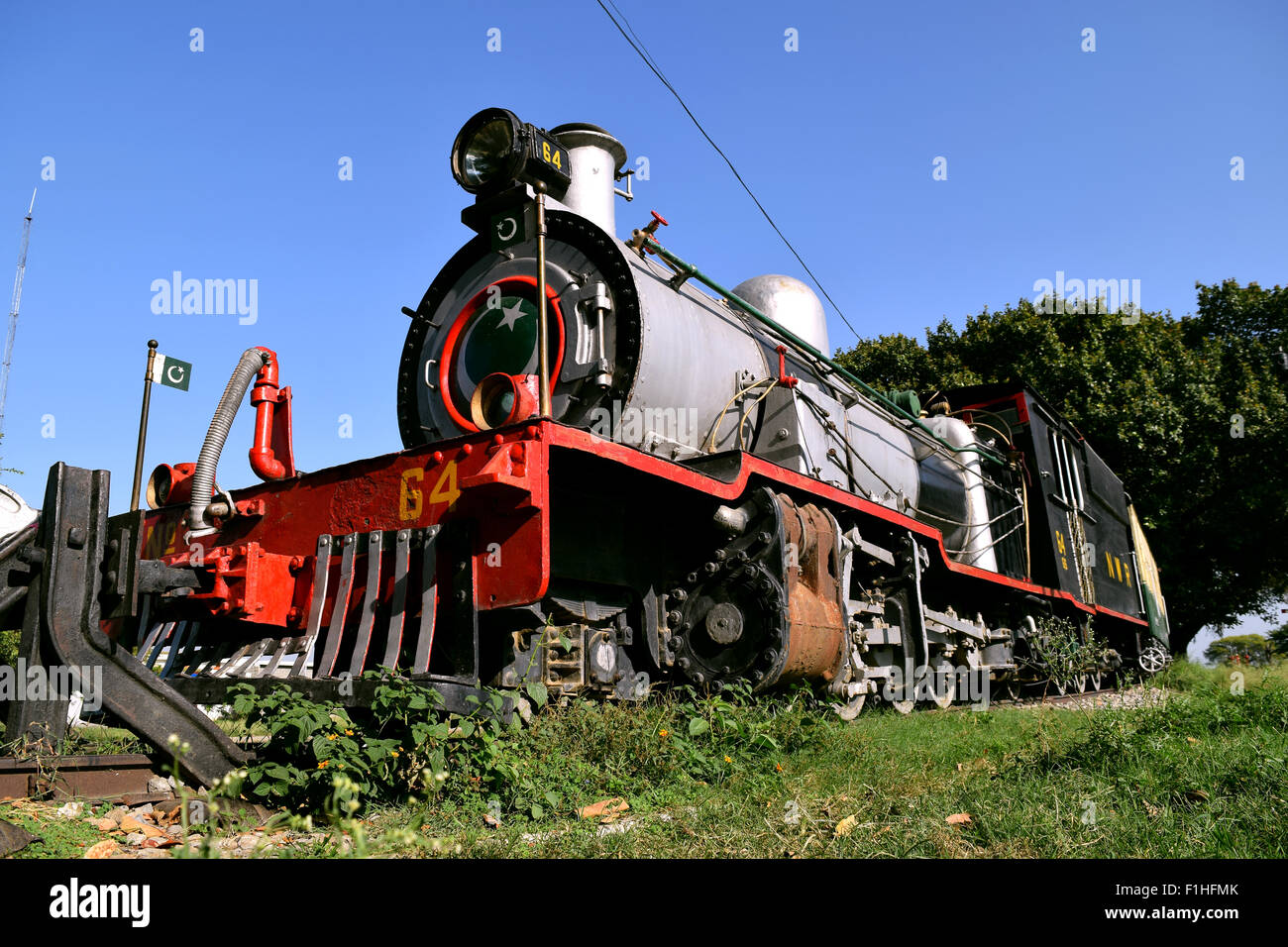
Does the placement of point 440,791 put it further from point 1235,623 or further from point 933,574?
point 1235,623

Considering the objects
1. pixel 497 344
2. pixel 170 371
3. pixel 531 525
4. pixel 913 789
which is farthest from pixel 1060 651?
pixel 170 371

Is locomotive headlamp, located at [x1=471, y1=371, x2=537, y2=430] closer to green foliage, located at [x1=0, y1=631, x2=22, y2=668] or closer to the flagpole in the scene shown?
the flagpole

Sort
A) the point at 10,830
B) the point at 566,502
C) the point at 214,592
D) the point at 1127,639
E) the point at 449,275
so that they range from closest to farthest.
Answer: the point at 10,830 < the point at 214,592 < the point at 566,502 < the point at 449,275 < the point at 1127,639

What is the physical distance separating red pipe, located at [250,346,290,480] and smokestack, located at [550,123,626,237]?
6.78 feet

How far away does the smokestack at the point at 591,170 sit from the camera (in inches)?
231

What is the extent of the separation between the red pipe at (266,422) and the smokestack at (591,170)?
6.78 feet

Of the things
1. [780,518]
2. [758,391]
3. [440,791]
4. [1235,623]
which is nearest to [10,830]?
[440,791]

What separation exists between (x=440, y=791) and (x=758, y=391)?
3281 millimetres

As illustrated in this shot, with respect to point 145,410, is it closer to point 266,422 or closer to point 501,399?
point 266,422

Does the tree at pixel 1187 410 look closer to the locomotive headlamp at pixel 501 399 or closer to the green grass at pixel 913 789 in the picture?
the green grass at pixel 913 789

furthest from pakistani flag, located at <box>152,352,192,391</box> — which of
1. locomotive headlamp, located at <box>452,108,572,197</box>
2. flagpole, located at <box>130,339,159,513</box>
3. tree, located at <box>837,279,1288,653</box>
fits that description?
tree, located at <box>837,279,1288,653</box>

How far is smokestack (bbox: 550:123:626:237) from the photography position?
586cm

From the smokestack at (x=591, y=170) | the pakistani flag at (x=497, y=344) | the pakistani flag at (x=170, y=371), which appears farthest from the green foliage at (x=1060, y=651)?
the pakistani flag at (x=170, y=371)
